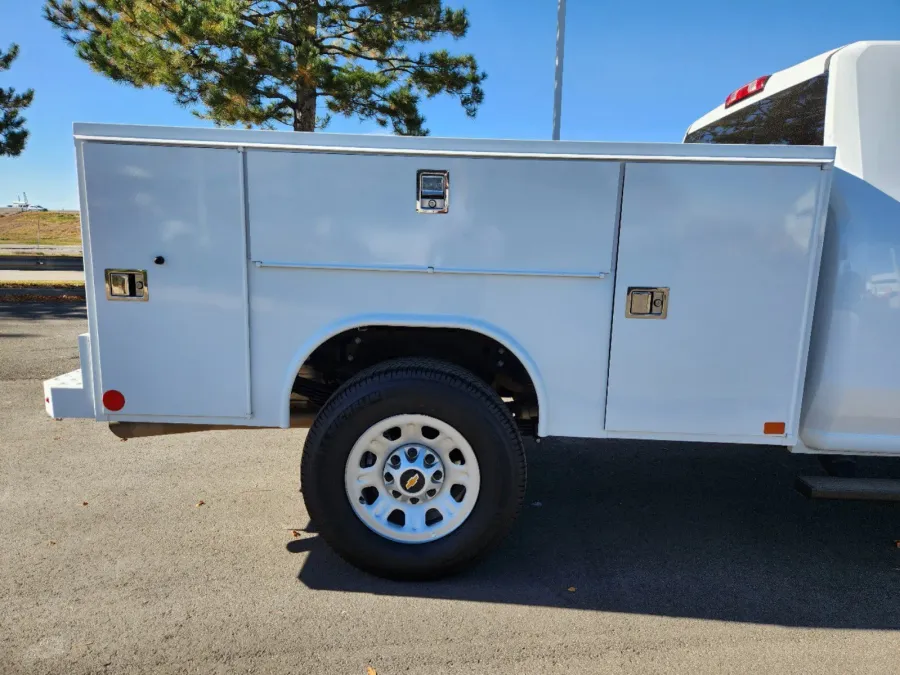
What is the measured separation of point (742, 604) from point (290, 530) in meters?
2.35

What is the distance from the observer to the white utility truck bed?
9.18ft

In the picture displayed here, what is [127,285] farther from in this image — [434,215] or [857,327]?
[857,327]

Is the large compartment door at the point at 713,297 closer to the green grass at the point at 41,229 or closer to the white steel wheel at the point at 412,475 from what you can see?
the white steel wheel at the point at 412,475

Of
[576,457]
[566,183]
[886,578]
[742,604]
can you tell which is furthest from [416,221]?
[886,578]

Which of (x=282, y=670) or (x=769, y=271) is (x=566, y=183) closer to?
(x=769, y=271)

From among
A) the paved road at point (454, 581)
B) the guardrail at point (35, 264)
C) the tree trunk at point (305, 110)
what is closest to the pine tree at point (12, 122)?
the guardrail at point (35, 264)

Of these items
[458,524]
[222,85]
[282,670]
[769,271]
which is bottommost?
[282,670]

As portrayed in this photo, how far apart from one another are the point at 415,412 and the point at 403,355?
20.6 inches

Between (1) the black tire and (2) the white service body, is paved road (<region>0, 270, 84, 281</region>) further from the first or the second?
(1) the black tire

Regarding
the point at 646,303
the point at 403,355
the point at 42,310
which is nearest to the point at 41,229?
the point at 42,310

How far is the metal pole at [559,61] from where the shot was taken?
8984 millimetres

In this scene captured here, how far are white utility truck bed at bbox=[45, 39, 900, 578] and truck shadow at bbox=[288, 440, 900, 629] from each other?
1.10 ft

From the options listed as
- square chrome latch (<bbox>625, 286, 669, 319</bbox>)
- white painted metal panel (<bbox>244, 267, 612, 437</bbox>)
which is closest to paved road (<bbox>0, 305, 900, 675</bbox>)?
white painted metal panel (<bbox>244, 267, 612, 437</bbox>)

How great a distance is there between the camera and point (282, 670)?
2.39 m
